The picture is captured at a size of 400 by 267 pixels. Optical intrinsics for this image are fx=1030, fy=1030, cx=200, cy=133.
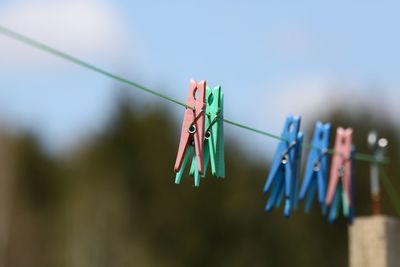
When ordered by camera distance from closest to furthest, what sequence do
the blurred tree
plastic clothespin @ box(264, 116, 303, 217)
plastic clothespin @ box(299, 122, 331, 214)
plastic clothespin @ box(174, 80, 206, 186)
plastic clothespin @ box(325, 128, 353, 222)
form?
plastic clothespin @ box(174, 80, 206, 186)
plastic clothespin @ box(264, 116, 303, 217)
plastic clothespin @ box(299, 122, 331, 214)
plastic clothespin @ box(325, 128, 353, 222)
the blurred tree

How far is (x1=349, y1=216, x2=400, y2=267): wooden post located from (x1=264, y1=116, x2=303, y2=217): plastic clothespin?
1.71 feet

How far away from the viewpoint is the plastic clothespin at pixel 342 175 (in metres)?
4.53

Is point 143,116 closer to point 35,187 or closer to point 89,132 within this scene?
point 89,132

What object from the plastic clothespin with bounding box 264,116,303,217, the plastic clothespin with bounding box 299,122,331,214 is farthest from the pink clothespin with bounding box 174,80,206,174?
the plastic clothespin with bounding box 299,122,331,214

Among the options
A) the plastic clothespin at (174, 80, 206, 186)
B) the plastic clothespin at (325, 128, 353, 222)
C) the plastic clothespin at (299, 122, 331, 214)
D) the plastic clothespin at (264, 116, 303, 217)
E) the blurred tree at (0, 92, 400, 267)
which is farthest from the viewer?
the blurred tree at (0, 92, 400, 267)

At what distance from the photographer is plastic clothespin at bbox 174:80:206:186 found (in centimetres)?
353

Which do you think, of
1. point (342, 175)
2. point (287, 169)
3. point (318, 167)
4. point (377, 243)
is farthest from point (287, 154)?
point (377, 243)

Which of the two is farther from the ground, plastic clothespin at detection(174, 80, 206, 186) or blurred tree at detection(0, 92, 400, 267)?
blurred tree at detection(0, 92, 400, 267)

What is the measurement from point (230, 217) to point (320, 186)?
1685 centimetres

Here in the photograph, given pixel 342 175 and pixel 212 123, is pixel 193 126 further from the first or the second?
pixel 342 175

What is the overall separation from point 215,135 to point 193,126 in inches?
3.3

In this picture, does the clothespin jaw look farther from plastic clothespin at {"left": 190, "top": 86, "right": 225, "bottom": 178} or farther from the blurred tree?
the blurred tree

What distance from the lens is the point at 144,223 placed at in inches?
835

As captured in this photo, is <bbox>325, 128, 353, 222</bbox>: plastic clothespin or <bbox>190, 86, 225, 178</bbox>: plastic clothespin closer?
<bbox>190, 86, 225, 178</bbox>: plastic clothespin
